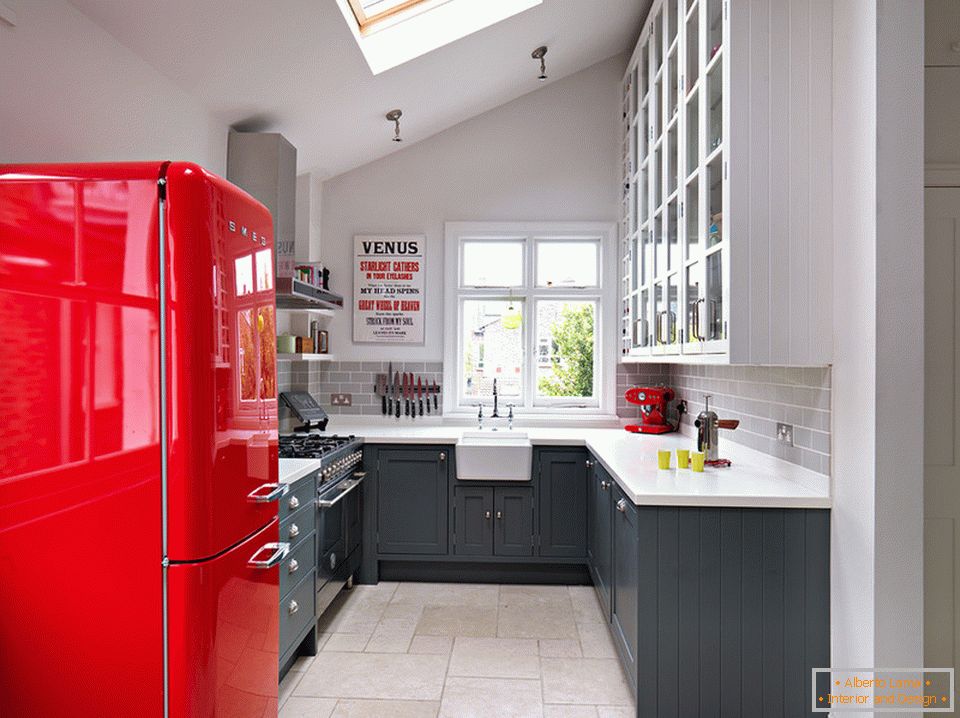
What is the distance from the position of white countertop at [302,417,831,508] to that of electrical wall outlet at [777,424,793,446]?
92 millimetres

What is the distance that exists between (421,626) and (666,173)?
2628mm

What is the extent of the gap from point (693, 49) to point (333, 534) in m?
2.89

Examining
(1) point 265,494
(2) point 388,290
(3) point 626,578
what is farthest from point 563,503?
(1) point 265,494

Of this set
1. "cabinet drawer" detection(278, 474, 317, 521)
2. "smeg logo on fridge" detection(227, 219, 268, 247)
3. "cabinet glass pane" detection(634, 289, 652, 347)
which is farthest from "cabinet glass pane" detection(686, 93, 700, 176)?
"cabinet drawer" detection(278, 474, 317, 521)

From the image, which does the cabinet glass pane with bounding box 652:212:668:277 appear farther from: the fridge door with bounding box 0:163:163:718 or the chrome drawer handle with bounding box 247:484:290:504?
the fridge door with bounding box 0:163:163:718

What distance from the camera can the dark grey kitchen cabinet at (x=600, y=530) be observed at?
3201 millimetres

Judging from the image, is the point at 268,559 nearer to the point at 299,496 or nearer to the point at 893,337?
the point at 299,496

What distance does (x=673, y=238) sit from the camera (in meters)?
3.08

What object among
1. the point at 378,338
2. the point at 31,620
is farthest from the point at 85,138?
the point at 378,338

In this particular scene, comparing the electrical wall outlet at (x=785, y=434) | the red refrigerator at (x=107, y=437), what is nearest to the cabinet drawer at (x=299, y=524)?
the red refrigerator at (x=107, y=437)

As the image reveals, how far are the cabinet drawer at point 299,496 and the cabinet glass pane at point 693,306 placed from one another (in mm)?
1785

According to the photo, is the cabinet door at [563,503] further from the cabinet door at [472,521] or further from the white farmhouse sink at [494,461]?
the cabinet door at [472,521]

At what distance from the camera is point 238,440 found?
186 centimetres
